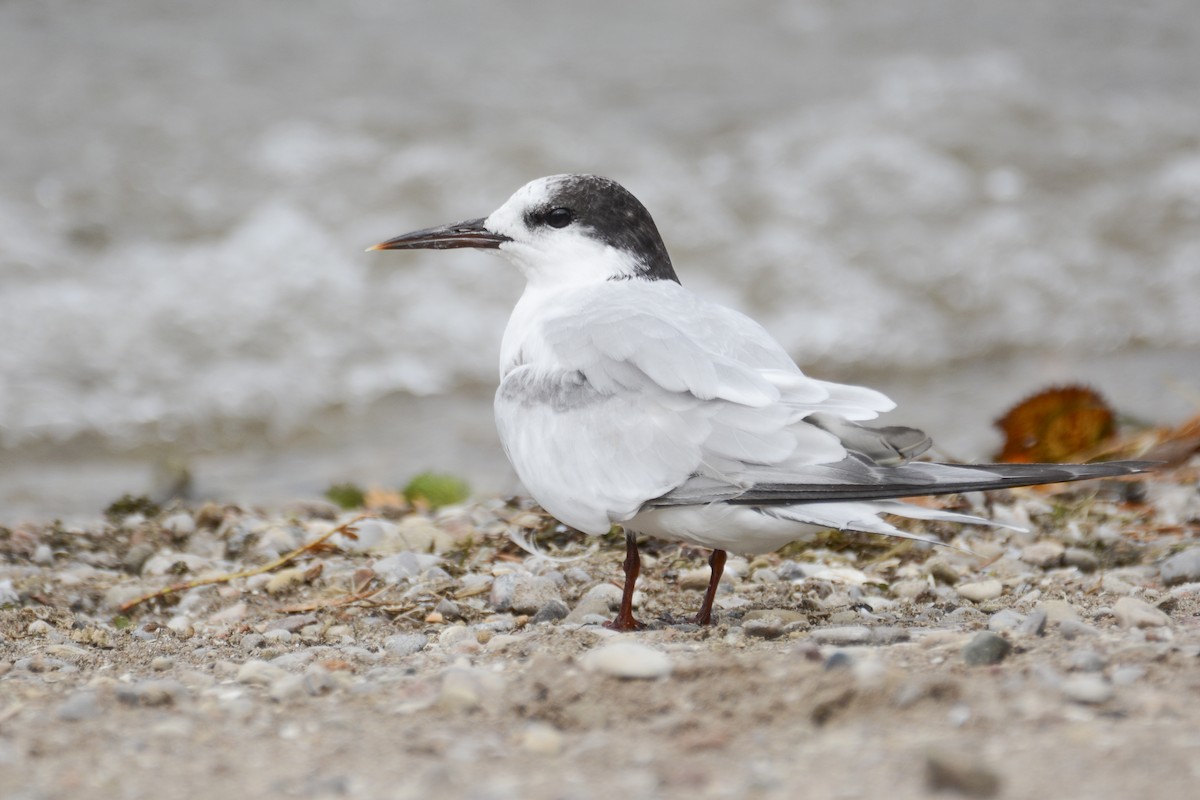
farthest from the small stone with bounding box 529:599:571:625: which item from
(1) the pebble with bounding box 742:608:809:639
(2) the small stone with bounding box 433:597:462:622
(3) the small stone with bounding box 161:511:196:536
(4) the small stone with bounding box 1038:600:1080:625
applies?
(3) the small stone with bounding box 161:511:196:536

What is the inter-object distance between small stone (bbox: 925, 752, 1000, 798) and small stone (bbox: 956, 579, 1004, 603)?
158 centimetres

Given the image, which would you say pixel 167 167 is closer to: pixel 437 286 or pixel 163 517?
pixel 437 286

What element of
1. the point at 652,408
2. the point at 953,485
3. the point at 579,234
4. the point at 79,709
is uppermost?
the point at 579,234

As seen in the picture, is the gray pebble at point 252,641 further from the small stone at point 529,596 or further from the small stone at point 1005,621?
the small stone at point 1005,621

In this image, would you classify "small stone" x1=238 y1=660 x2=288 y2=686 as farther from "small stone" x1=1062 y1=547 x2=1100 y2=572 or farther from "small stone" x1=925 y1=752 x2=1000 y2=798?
"small stone" x1=1062 y1=547 x2=1100 y2=572

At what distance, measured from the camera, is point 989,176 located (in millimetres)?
8625

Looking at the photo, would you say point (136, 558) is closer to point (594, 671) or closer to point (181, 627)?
point (181, 627)

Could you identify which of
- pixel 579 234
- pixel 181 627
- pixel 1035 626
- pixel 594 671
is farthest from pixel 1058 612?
pixel 181 627

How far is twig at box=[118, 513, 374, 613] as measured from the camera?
11.2ft

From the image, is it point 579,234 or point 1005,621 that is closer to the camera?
point 1005,621

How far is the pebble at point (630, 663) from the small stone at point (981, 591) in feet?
4.11

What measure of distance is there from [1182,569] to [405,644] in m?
1.87

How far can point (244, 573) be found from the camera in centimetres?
351

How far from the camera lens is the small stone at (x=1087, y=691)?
6.76ft
